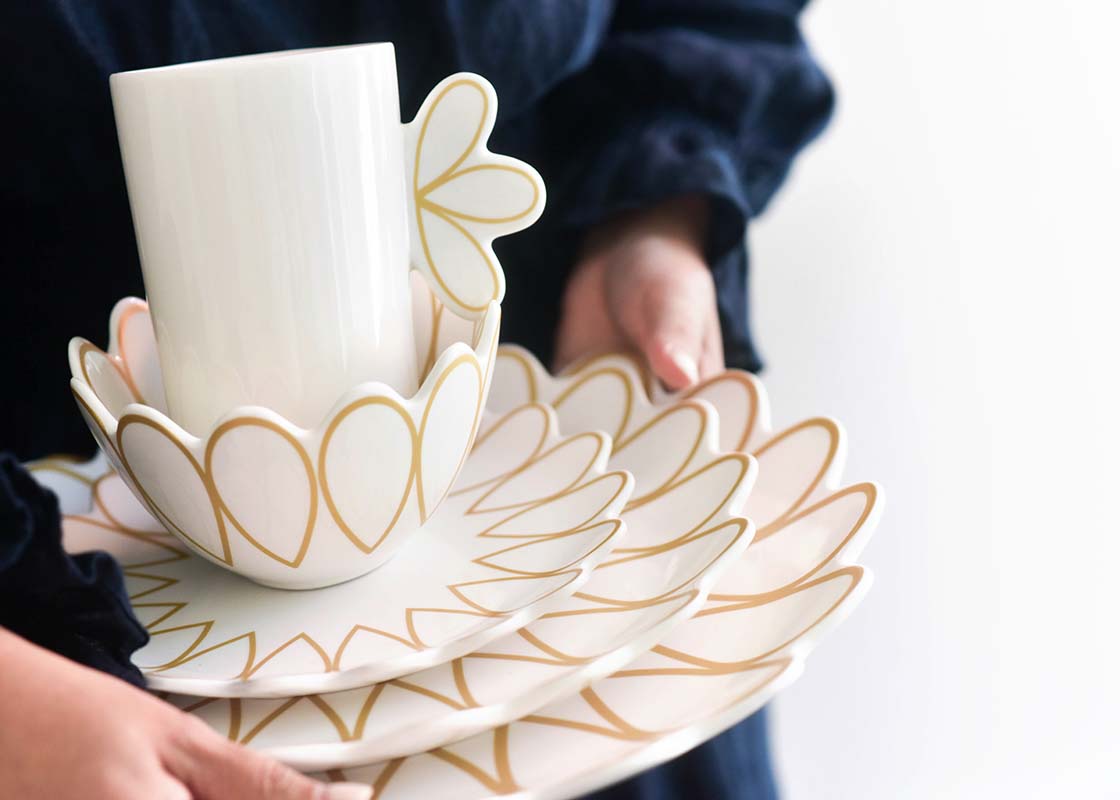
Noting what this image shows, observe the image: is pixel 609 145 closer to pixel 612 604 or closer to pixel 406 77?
pixel 406 77

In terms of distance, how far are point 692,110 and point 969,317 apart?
372 mm

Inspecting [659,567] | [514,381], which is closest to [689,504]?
[659,567]

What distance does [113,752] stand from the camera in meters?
0.23

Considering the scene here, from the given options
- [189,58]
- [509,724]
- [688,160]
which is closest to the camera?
[509,724]

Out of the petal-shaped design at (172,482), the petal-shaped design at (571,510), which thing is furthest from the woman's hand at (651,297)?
the petal-shaped design at (172,482)

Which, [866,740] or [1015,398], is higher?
[1015,398]

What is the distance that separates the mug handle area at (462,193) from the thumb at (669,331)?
0.39 ft

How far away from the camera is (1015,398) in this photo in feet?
2.60

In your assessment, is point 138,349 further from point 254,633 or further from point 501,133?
point 501,133

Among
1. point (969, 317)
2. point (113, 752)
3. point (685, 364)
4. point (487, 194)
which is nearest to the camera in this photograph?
point (113, 752)

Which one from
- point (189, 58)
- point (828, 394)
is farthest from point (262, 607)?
point (828, 394)

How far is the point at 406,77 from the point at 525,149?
4.0 inches

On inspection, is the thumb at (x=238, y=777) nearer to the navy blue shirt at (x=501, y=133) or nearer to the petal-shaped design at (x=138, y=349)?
the navy blue shirt at (x=501, y=133)

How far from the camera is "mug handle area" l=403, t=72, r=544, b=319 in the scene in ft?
1.05
